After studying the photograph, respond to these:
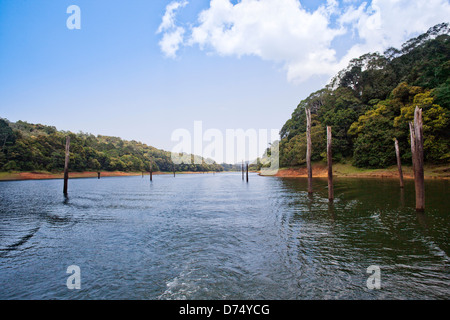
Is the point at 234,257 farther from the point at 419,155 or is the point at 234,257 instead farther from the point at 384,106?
the point at 384,106

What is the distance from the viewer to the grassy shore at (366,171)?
1305 inches

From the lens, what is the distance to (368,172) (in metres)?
45.2

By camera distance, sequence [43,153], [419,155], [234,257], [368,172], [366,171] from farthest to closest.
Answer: [43,153], [366,171], [368,172], [419,155], [234,257]

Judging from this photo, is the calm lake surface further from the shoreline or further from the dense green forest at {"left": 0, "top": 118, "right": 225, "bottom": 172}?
the dense green forest at {"left": 0, "top": 118, "right": 225, "bottom": 172}

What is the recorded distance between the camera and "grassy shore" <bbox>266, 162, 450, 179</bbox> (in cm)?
3316

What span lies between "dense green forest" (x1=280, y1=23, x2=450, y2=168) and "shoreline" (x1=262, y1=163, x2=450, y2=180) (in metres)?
1.68

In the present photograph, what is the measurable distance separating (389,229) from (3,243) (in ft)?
51.2

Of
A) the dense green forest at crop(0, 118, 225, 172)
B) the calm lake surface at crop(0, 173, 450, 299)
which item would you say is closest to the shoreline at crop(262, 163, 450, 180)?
the calm lake surface at crop(0, 173, 450, 299)

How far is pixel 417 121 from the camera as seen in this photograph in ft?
36.3

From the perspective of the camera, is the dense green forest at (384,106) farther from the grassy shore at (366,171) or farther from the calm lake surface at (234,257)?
the calm lake surface at (234,257)

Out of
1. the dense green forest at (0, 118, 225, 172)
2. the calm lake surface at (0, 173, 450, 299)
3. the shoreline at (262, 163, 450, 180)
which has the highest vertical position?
the dense green forest at (0, 118, 225, 172)

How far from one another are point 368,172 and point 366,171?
1253mm

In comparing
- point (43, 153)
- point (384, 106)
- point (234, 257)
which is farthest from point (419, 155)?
point (43, 153)
